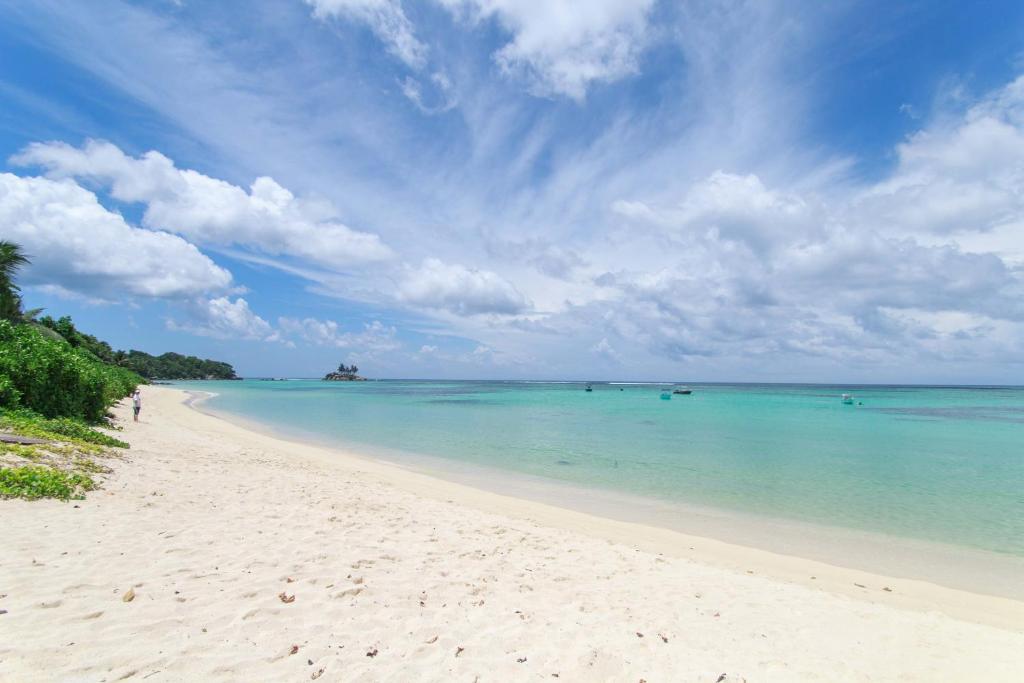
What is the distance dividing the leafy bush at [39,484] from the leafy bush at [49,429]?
3.72 m

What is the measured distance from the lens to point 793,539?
11.6 m

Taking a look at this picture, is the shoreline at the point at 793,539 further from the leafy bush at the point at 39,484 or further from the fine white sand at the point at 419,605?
the leafy bush at the point at 39,484

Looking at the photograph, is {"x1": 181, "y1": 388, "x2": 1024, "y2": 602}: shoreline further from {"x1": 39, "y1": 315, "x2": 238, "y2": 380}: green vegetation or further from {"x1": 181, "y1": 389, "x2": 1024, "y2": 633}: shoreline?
{"x1": 39, "y1": 315, "x2": 238, "y2": 380}: green vegetation

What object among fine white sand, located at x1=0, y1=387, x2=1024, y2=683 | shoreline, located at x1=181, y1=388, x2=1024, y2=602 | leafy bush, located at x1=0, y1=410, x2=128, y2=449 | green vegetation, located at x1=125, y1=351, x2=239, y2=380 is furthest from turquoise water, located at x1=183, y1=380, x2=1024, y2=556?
green vegetation, located at x1=125, y1=351, x2=239, y2=380

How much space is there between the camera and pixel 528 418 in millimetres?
42594

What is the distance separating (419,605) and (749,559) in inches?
284

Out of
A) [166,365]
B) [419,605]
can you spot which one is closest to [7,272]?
[419,605]

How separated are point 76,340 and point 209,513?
61557 millimetres

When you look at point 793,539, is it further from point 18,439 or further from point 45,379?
point 45,379

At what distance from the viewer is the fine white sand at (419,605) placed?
4461mm

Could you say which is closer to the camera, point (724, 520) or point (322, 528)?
point (322, 528)

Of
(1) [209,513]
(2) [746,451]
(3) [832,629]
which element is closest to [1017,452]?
(2) [746,451]

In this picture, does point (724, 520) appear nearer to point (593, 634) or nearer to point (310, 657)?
point (593, 634)

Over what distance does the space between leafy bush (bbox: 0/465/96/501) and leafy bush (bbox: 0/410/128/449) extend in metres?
3.72
